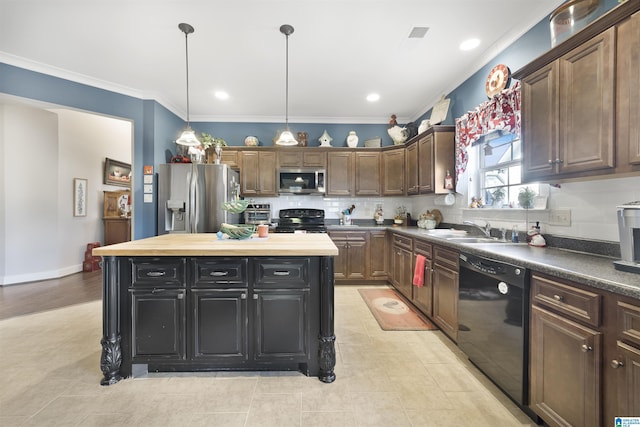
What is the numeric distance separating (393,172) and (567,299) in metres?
3.51

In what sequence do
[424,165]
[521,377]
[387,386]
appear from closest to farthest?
1. [521,377]
2. [387,386]
3. [424,165]

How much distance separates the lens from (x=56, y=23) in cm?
251

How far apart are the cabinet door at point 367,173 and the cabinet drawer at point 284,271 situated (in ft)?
9.86

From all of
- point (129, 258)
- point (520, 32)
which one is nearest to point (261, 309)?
point (129, 258)

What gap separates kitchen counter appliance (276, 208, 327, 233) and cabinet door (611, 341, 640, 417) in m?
3.67

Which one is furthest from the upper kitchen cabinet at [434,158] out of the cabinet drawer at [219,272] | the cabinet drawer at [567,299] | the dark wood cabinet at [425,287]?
the cabinet drawer at [219,272]

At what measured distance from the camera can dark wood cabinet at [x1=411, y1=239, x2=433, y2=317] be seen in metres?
2.94

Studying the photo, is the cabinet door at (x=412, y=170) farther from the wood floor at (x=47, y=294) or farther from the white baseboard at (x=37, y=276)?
the white baseboard at (x=37, y=276)

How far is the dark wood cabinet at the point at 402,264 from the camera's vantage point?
3508 millimetres

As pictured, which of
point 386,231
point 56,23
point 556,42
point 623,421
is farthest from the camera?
point 386,231

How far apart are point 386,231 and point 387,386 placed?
106 inches

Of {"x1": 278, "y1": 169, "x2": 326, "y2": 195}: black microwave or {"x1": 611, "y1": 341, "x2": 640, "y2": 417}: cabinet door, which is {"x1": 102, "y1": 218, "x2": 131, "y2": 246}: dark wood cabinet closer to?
{"x1": 278, "y1": 169, "x2": 326, "y2": 195}: black microwave

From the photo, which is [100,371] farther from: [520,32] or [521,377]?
[520,32]

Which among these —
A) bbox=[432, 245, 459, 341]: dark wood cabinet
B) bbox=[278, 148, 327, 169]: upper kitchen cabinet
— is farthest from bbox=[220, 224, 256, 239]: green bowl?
bbox=[278, 148, 327, 169]: upper kitchen cabinet
